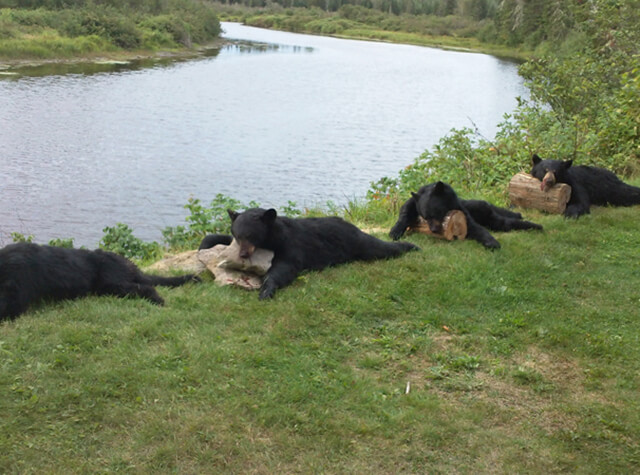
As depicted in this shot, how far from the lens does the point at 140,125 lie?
26359 millimetres

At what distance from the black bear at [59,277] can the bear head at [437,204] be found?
3.54m

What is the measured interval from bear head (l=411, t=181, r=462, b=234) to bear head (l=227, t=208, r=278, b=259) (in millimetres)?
2332

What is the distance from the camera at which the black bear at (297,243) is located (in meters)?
6.48

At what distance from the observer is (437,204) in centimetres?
802

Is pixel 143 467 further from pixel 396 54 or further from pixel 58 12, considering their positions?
pixel 396 54

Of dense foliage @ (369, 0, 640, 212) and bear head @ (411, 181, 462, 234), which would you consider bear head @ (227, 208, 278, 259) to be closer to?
bear head @ (411, 181, 462, 234)

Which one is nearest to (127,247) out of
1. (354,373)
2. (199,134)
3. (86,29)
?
(354,373)

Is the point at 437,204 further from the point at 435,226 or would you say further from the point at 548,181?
the point at 548,181

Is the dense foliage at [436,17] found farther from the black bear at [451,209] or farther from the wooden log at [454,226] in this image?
the wooden log at [454,226]

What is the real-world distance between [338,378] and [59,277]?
2.74 metres

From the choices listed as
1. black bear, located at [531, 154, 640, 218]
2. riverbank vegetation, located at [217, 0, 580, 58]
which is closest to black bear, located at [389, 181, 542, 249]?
black bear, located at [531, 154, 640, 218]

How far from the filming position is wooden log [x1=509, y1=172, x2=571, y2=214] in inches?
372

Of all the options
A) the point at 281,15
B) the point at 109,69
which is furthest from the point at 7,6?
the point at 281,15

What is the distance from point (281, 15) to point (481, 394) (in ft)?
378
